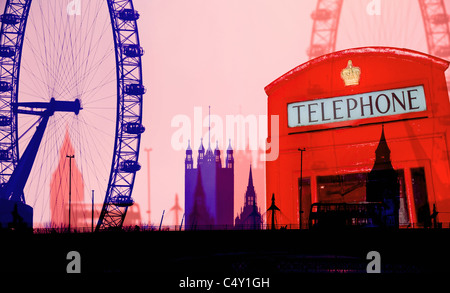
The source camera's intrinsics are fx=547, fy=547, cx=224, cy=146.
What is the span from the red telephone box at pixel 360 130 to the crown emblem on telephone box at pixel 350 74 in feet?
0.17

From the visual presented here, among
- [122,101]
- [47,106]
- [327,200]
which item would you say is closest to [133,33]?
[122,101]

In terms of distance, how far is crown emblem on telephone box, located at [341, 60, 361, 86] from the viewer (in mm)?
29547

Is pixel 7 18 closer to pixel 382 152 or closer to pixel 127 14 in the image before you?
pixel 127 14

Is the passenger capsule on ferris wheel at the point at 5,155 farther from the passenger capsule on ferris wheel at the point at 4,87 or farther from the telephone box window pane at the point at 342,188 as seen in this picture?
the telephone box window pane at the point at 342,188

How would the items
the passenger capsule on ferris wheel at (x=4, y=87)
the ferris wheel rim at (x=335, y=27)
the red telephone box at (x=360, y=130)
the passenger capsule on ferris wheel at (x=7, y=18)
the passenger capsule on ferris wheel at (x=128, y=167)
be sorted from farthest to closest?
the ferris wheel rim at (x=335, y=27) < the passenger capsule on ferris wheel at (x=7, y=18) < the passenger capsule on ferris wheel at (x=4, y=87) < the passenger capsule on ferris wheel at (x=128, y=167) < the red telephone box at (x=360, y=130)

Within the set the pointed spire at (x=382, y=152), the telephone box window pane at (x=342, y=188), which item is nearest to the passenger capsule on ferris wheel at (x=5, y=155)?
the telephone box window pane at (x=342, y=188)

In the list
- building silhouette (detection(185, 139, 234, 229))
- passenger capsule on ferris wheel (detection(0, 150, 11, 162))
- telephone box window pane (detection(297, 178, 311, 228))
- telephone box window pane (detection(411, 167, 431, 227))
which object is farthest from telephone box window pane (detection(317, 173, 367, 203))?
building silhouette (detection(185, 139, 234, 229))

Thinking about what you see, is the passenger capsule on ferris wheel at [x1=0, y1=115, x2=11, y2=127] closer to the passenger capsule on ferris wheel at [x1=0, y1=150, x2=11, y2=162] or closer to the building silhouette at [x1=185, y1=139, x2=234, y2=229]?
the passenger capsule on ferris wheel at [x1=0, y1=150, x2=11, y2=162]

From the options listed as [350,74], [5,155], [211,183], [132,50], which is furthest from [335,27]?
[211,183]

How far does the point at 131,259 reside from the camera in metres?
16.8

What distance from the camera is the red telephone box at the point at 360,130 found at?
2767 cm

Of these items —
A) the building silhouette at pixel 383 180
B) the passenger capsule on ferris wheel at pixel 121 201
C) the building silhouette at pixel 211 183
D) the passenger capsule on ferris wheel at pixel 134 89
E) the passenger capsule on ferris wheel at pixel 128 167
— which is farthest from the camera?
the building silhouette at pixel 211 183

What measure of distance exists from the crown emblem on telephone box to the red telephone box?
0.05 metres

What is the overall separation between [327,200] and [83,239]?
16543 mm
